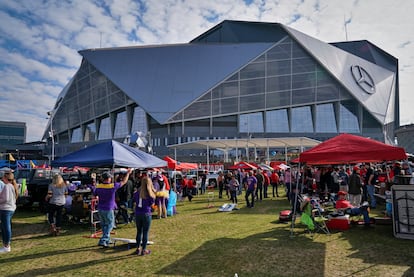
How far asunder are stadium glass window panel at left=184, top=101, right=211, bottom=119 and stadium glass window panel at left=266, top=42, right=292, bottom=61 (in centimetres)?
1479

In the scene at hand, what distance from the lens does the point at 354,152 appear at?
8.24 m

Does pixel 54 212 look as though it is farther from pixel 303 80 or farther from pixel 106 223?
pixel 303 80

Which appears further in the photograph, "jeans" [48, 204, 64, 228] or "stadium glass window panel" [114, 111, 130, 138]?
"stadium glass window panel" [114, 111, 130, 138]

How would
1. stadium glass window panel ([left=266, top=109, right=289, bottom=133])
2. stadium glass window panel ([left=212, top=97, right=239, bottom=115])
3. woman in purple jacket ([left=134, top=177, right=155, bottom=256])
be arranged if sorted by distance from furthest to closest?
1. stadium glass window panel ([left=266, top=109, right=289, bottom=133])
2. stadium glass window panel ([left=212, top=97, right=239, bottom=115])
3. woman in purple jacket ([left=134, top=177, right=155, bottom=256])

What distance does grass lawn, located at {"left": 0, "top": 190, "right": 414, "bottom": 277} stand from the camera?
569 centimetres

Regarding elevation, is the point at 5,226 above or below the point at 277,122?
below

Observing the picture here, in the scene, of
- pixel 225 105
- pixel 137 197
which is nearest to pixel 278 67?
pixel 225 105

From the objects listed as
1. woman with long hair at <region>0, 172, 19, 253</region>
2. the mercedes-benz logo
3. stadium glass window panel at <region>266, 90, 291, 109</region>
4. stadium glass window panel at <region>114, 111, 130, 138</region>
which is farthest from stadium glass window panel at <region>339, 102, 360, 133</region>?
woman with long hair at <region>0, 172, 19, 253</region>

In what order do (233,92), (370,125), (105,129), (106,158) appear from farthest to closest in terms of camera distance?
(105,129) → (370,125) → (233,92) → (106,158)

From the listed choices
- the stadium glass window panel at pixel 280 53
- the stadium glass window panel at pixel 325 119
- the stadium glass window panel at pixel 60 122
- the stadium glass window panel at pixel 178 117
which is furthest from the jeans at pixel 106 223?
the stadium glass window panel at pixel 60 122

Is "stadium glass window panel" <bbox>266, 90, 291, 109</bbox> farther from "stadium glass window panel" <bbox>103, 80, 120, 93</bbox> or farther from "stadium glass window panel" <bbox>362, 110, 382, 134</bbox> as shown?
"stadium glass window panel" <bbox>103, 80, 120, 93</bbox>

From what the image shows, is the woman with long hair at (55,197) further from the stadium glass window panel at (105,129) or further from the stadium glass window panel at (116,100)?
the stadium glass window panel at (105,129)

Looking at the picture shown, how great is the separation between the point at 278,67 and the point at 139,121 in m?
29.3

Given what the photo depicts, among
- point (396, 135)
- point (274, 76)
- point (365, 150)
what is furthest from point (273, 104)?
point (365, 150)
